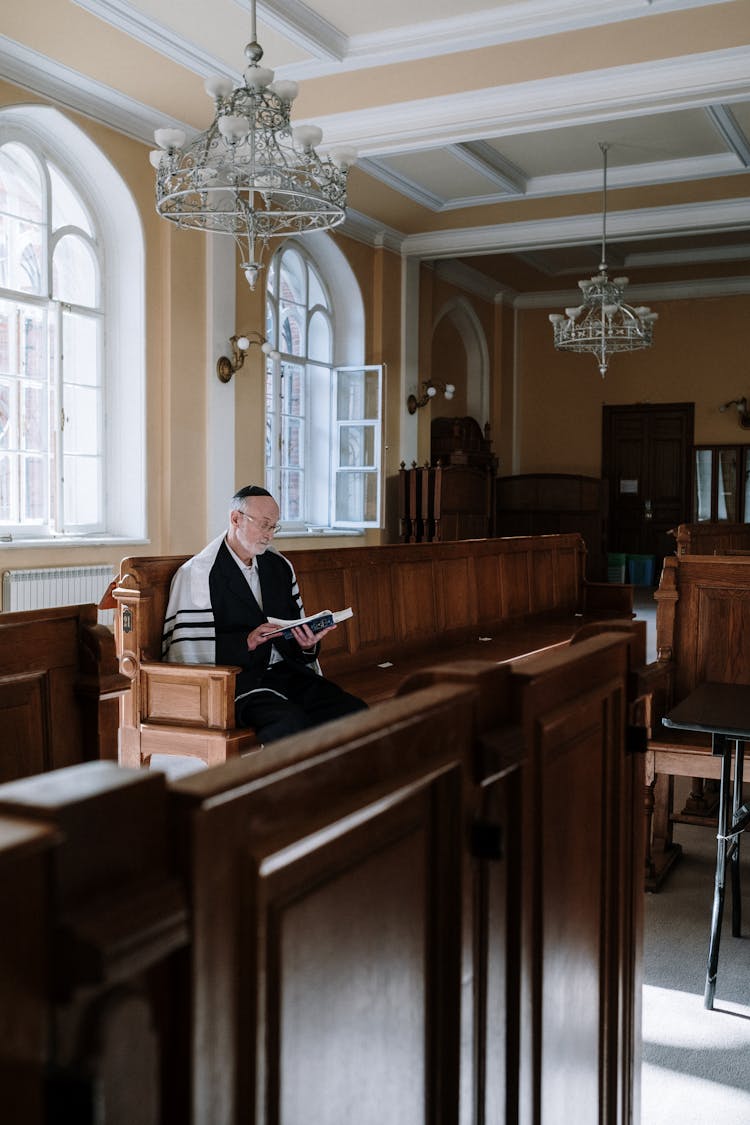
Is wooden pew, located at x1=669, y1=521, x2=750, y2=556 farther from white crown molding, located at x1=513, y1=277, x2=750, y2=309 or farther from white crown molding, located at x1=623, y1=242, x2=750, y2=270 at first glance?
white crown molding, located at x1=513, y1=277, x2=750, y2=309

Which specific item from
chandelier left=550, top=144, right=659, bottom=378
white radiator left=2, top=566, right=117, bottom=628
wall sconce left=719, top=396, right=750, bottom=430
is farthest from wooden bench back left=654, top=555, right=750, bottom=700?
wall sconce left=719, top=396, right=750, bottom=430

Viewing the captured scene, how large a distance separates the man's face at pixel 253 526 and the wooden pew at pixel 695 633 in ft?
5.52

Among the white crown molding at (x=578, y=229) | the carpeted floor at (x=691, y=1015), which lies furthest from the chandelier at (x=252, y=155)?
the white crown molding at (x=578, y=229)

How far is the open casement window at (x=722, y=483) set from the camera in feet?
47.6

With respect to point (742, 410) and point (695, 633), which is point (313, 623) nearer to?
point (695, 633)

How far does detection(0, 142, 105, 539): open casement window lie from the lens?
286 inches

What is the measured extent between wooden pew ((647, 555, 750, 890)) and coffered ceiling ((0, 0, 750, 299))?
370 centimetres

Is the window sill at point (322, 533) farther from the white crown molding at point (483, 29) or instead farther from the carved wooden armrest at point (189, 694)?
the carved wooden armrest at point (189, 694)

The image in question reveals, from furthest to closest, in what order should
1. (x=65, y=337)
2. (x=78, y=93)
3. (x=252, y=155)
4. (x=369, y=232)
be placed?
(x=369, y=232), (x=65, y=337), (x=78, y=93), (x=252, y=155)

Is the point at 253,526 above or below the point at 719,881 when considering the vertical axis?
above

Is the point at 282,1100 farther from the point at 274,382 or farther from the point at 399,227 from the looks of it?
the point at 399,227

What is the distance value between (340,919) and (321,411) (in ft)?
34.0

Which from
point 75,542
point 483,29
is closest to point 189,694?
point 75,542

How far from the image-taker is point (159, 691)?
411 centimetres
